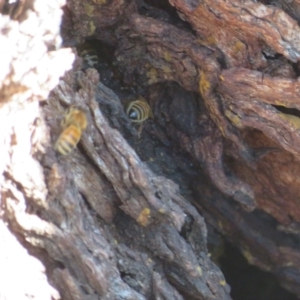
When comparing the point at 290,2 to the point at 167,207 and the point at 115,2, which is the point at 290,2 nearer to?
the point at 115,2

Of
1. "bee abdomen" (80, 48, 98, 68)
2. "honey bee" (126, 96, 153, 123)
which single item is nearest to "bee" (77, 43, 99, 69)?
"bee abdomen" (80, 48, 98, 68)

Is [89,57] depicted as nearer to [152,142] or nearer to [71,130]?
[152,142]

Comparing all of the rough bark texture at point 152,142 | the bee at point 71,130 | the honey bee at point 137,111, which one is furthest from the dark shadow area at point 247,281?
the bee at point 71,130

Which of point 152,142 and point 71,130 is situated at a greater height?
point 152,142

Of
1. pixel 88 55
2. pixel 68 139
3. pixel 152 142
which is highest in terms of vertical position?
pixel 88 55

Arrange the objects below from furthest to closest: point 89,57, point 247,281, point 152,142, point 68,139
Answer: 1. point 247,281
2. point 152,142
3. point 89,57
4. point 68,139

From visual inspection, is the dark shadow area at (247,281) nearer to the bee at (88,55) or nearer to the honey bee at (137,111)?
the honey bee at (137,111)

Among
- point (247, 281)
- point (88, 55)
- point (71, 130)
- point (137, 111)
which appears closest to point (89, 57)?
point (88, 55)
